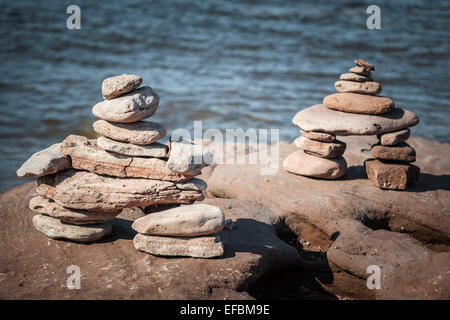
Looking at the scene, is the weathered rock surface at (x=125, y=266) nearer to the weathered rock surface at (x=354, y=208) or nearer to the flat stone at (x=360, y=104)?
the weathered rock surface at (x=354, y=208)

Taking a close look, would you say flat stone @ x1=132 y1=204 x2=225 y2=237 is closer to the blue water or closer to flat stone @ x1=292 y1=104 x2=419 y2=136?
flat stone @ x1=292 y1=104 x2=419 y2=136

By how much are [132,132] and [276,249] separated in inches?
100

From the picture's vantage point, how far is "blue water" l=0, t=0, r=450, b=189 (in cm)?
1443

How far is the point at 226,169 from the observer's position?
9359mm

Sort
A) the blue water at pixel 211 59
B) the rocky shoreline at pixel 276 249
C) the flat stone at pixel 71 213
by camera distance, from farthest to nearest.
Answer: the blue water at pixel 211 59 < the flat stone at pixel 71 213 < the rocky shoreline at pixel 276 249

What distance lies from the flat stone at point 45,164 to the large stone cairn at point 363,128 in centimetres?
413

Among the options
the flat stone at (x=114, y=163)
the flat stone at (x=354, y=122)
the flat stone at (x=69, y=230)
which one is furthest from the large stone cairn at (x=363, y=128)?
the flat stone at (x=69, y=230)

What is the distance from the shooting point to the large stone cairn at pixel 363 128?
8.01 m

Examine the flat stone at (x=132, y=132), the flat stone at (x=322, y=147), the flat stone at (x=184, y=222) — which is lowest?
the flat stone at (x=184, y=222)

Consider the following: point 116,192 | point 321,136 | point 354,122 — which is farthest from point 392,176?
point 116,192

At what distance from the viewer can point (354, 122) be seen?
7.95 meters

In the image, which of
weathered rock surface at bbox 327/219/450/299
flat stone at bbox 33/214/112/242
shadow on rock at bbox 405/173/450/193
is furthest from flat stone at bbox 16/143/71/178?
shadow on rock at bbox 405/173/450/193
